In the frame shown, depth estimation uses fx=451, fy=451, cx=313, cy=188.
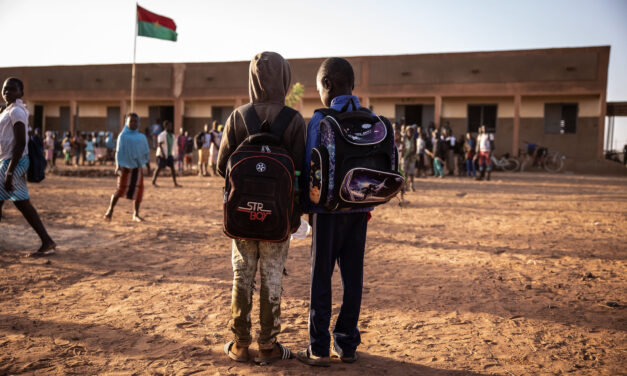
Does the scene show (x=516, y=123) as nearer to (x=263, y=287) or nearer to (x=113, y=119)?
(x=263, y=287)

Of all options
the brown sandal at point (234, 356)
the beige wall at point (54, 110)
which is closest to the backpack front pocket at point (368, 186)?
the brown sandal at point (234, 356)

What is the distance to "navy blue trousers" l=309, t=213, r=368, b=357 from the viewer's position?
258 centimetres

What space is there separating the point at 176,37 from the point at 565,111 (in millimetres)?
19255

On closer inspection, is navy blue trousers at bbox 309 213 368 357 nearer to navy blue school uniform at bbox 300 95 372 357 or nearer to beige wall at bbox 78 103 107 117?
navy blue school uniform at bbox 300 95 372 357

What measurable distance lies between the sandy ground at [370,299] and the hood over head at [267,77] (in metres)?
1.57

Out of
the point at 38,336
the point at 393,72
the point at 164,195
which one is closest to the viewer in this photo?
the point at 38,336

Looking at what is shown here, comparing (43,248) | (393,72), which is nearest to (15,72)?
(393,72)

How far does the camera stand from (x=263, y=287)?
263cm

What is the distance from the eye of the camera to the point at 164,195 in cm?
1098

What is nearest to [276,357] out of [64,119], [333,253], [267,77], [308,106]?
[333,253]

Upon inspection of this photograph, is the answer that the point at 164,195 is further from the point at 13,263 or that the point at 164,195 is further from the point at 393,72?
the point at 393,72

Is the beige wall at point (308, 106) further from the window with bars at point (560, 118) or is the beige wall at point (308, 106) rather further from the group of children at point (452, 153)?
the window with bars at point (560, 118)

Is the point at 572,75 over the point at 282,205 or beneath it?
over

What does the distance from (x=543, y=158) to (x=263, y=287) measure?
23252 mm
